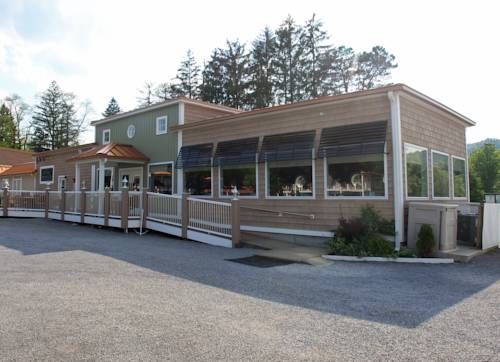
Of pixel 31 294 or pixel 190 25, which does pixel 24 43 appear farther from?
pixel 31 294

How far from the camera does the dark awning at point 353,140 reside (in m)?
9.06

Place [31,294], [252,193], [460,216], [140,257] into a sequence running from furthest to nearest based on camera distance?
[252,193]
[460,216]
[140,257]
[31,294]

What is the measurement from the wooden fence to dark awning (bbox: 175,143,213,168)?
A: 1851 mm

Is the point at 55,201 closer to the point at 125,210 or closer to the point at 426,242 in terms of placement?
the point at 125,210

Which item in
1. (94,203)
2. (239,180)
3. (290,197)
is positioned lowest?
(94,203)

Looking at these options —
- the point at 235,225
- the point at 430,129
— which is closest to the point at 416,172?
the point at 430,129

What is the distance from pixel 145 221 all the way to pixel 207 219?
9.42ft

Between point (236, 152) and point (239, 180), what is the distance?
0.88 meters

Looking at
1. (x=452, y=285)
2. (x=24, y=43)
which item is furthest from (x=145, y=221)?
(x=452, y=285)

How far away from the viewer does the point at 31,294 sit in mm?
5125

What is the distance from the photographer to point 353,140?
945 centimetres

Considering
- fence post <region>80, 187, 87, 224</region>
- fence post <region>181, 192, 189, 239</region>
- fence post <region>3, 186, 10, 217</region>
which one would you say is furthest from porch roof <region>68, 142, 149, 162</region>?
fence post <region>181, 192, 189, 239</region>

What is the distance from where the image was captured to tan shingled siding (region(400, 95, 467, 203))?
31.1 ft

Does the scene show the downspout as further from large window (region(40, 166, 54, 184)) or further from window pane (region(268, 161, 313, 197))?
large window (region(40, 166, 54, 184))
